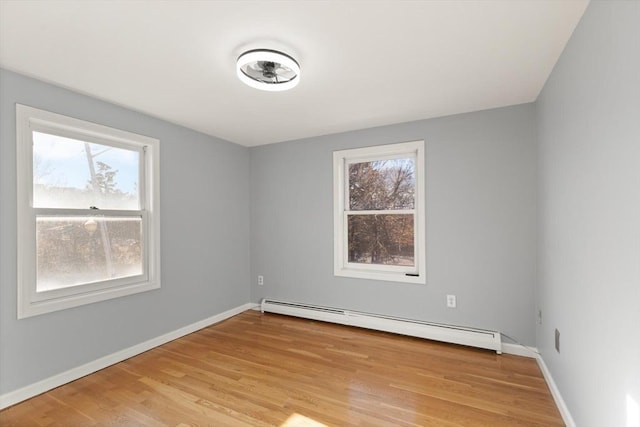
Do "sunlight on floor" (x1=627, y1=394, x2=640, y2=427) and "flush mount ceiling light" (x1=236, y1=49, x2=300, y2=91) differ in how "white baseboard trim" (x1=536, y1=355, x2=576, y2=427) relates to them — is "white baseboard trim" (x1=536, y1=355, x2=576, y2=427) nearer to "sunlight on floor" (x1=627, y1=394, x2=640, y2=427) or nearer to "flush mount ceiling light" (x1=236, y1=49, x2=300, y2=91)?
"sunlight on floor" (x1=627, y1=394, x2=640, y2=427)

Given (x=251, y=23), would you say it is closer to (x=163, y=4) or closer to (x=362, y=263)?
(x=163, y=4)

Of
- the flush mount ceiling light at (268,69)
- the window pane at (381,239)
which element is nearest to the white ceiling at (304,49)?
the flush mount ceiling light at (268,69)

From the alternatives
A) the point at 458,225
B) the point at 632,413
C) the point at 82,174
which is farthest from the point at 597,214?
the point at 82,174

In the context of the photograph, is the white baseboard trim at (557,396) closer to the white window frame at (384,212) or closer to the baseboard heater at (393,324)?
the baseboard heater at (393,324)

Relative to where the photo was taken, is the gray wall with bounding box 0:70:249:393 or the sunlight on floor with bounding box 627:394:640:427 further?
the gray wall with bounding box 0:70:249:393

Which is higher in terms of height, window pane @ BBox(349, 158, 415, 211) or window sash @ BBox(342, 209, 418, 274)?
window pane @ BBox(349, 158, 415, 211)

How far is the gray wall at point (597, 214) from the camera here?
1.13m

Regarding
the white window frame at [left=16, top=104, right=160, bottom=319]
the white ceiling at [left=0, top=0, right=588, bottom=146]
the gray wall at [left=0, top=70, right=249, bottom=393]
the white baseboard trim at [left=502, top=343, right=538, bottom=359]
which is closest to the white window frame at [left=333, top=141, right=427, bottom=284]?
the white ceiling at [left=0, top=0, right=588, bottom=146]

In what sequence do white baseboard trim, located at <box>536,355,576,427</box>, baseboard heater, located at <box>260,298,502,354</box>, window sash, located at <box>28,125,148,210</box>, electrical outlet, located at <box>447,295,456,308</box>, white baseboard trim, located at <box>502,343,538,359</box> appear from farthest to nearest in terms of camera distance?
electrical outlet, located at <box>447,295,456,308</box> < baseboard heater, located at <box>260,298,502,354</box> < white baseboard trim, located at <box>502,343,538,359</box> < window sash, located at <box>28,125,148,210</box> < white baseboard trim, located at <box>536,355,576,427</box>

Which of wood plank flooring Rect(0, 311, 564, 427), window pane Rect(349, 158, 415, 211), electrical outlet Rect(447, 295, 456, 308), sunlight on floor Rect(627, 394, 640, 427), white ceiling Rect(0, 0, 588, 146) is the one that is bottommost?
wood plank flooring Rect(0, 311, 564, 427)

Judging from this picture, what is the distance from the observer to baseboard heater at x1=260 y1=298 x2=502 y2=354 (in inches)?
113

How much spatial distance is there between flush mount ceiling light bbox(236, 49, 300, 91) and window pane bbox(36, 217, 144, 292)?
1.89 m

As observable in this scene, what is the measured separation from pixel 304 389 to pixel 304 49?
95.7 inches

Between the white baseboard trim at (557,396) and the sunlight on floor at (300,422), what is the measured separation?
1.50 m
